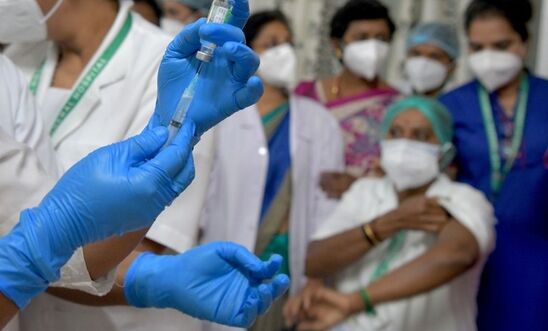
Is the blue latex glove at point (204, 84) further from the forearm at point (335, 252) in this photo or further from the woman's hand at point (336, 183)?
the woman's hand at point (336, 183)

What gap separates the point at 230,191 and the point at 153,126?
138 centimetres

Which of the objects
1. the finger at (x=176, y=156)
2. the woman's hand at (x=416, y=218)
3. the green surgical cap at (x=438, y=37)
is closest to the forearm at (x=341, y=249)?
the woman's hand at (x=416, y=218)

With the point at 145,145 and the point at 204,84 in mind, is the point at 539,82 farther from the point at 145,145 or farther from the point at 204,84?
the point at 145,145

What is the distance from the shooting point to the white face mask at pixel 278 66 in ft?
8.93

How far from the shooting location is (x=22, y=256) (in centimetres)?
101

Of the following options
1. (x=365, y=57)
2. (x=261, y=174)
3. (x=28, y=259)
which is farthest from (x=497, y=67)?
(x=28, y=259)

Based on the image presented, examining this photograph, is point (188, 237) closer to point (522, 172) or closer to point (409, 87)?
point (522, 172)

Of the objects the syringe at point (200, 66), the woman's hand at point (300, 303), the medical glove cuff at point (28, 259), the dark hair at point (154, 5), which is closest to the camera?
the medical glove cuff at point (28, 259)

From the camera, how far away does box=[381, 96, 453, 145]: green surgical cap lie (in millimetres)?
2373

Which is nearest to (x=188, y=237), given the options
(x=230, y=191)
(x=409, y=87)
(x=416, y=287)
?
(x=416, y=287)

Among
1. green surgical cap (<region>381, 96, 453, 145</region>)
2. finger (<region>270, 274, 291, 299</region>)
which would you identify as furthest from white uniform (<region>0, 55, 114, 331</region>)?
green surgical cap (<region>381, 96, 453, 145</region>)

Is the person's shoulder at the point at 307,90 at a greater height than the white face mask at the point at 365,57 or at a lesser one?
lesser

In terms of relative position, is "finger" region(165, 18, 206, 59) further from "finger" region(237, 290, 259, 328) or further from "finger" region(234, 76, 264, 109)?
"finger" region(237, 290, 259, 328)

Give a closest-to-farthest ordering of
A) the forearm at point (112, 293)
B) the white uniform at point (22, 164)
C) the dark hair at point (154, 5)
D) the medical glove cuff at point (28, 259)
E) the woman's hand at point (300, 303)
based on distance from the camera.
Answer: the medical glove cuff at point (28, 259)
the white uniform at point (22, 164)
the forearm at point (112, 293)
the woman's hand at point (300, 303)
the dark hair at point (154, 5)
